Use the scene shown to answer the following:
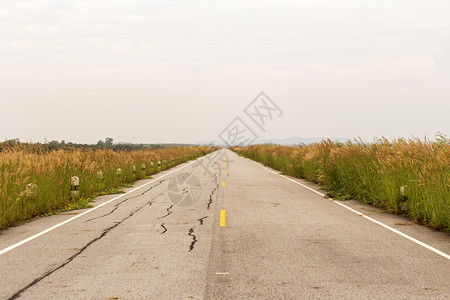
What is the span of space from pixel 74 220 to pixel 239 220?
4.29 m

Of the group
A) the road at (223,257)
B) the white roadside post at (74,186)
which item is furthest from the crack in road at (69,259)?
the white roadside post at (74,186)

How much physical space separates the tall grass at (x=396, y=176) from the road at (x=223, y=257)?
0.63 meters

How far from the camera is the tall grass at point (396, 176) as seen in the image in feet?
28.1

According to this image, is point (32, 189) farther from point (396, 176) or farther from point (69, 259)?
point (396, 176)

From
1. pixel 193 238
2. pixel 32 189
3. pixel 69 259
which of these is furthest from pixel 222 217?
pixel 32 189

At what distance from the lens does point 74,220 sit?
9.17 meters

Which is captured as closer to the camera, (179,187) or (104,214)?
(104,214)

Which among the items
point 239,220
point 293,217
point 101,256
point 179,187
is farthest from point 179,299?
point 179,187

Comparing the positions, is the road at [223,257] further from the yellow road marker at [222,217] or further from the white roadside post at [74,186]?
the white roadside post at [74,186]

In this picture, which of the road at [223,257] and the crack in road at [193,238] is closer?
the road at [223,257]

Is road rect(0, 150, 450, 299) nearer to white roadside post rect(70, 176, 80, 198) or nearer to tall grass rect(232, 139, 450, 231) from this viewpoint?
tall grass rect(232, 139, 450, 231)

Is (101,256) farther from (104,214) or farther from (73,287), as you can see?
(104,214)

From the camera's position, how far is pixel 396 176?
427 inches

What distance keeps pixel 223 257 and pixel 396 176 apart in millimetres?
7296
